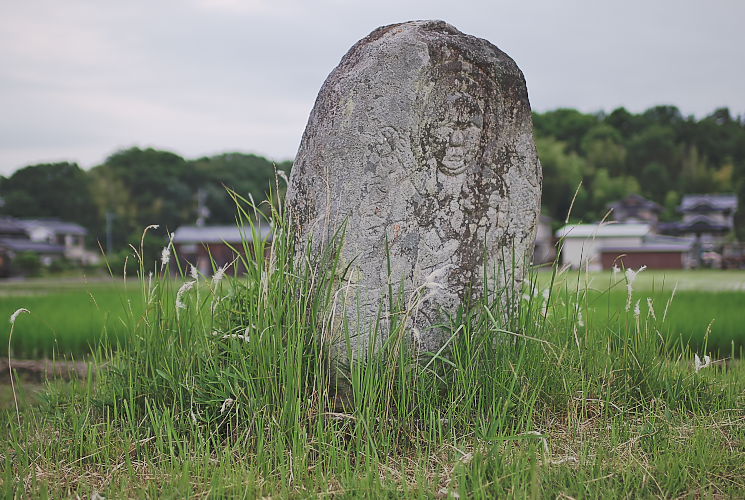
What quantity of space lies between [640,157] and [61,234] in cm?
3860

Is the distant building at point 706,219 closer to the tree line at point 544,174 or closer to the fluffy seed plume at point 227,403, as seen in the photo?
the tree line at point 544,174

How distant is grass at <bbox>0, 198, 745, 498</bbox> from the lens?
7.17ft

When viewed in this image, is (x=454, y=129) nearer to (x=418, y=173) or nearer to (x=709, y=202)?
(x=418, y=173)

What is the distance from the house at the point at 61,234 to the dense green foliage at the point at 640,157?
99.6 feet

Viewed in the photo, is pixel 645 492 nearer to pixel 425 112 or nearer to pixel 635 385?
pixel 635 385

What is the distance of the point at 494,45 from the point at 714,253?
112ft

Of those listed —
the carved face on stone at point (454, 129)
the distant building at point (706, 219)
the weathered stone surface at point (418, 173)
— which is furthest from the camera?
the distant building at point (706, 219)

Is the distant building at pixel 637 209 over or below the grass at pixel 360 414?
below

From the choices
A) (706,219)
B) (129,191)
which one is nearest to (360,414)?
(129,191)

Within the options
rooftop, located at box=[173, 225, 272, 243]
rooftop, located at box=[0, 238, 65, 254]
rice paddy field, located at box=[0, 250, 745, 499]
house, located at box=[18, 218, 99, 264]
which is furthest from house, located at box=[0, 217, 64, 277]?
rice paddy field, located at box=[0, 250, 745, 499]

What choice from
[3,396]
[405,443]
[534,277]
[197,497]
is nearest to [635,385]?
[534,277]

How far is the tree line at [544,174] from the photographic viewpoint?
34.3 meters

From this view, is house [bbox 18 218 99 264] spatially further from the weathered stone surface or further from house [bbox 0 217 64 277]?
the weathered stone surface

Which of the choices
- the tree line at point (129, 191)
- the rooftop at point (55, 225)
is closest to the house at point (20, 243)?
the tree line at point (129, 191)
